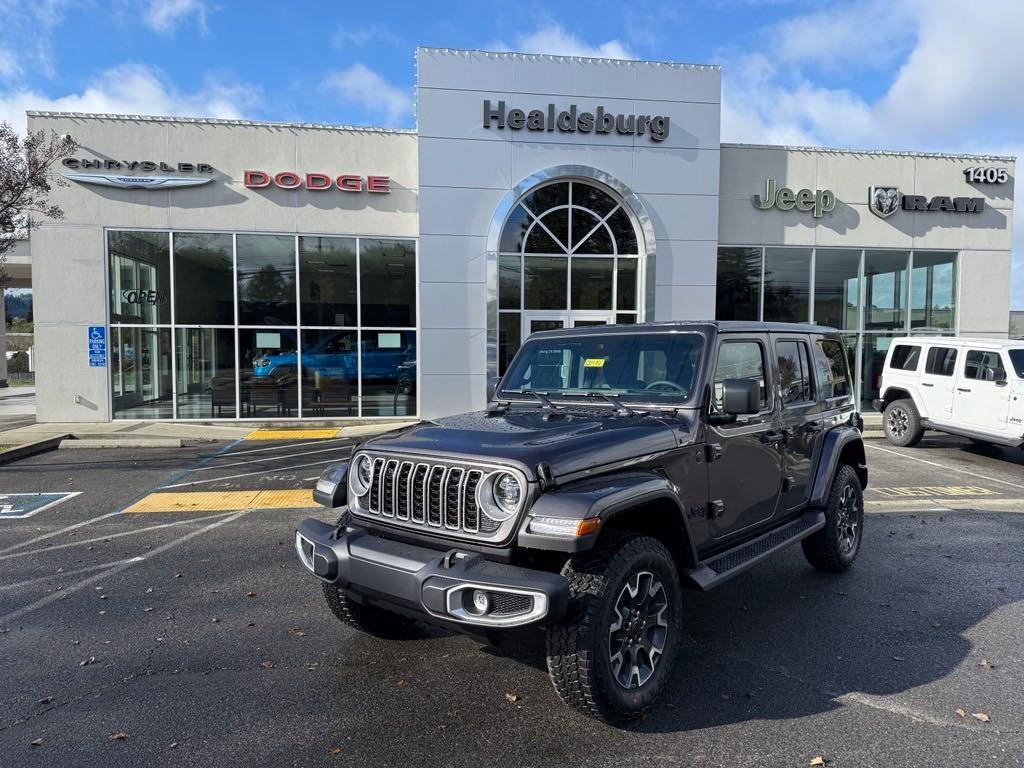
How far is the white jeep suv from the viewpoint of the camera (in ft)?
33.9

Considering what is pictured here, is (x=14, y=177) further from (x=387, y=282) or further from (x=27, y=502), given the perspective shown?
(x=387, y=282)

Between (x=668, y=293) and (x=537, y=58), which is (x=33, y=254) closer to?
(x=537, y=58)

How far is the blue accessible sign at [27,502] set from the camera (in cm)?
746

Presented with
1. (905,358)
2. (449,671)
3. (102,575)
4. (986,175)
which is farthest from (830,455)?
(986,175)

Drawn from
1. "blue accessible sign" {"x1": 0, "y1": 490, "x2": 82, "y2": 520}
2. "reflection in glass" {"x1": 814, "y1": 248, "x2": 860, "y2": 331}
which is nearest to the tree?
"blue accessible sign" {"x1": 0, "y1": 490, "x2": 82, "y2": 520}

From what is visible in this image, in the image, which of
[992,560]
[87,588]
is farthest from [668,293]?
[87,588]

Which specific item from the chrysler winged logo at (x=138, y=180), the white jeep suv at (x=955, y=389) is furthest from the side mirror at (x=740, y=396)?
the chrysler winged logo at (x=138, y=180)

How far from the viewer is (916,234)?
1725 centimetres

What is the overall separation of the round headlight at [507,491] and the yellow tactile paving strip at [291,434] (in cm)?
1085

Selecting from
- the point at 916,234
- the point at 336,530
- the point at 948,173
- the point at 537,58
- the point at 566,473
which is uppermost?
the point at 537,58

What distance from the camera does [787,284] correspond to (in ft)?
55.8

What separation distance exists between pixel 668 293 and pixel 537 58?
585 centimetres

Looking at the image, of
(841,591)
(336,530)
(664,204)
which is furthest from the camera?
(664,204)

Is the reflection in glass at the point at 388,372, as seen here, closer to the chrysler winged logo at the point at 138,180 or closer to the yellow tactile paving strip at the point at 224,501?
the chrysler winged logo at the point at 138,180
